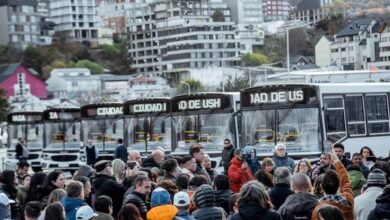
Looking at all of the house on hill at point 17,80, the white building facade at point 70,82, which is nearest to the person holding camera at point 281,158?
the house on hill at point 17,80

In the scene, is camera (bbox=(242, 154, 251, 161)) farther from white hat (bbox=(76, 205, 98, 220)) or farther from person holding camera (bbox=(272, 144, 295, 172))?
white hat (bbox=(76, 205, 98, 220))

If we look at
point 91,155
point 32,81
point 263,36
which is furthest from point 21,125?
point 263,36

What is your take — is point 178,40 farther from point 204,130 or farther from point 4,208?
point 4,208

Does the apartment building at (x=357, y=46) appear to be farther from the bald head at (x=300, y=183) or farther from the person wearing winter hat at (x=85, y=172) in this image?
the bald head at (x=300, y=183)

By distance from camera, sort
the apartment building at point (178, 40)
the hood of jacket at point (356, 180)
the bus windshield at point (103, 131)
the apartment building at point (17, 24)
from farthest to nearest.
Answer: the apartment building at point (17, 24), the apartment building at point (178, 40), the bus windshield at point (103, 131), the hood of jacket at point (356, 180)

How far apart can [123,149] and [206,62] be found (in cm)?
12312

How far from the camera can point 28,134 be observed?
3647 cm

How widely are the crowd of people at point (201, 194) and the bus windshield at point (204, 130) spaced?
29.6 feet

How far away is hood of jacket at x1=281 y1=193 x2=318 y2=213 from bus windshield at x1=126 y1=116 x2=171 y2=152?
629 inches

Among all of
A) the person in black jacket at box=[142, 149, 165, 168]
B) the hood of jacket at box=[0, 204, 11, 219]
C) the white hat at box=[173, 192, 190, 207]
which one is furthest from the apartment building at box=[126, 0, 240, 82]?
the white hat at box=[173, 192, 190, 207]

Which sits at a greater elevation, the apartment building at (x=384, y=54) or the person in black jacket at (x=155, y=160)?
the apartment building at (x=384, y=54)

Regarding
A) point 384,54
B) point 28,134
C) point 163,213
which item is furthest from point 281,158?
point 384,54

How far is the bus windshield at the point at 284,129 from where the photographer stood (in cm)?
2108

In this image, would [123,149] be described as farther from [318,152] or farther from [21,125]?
[21,125]
